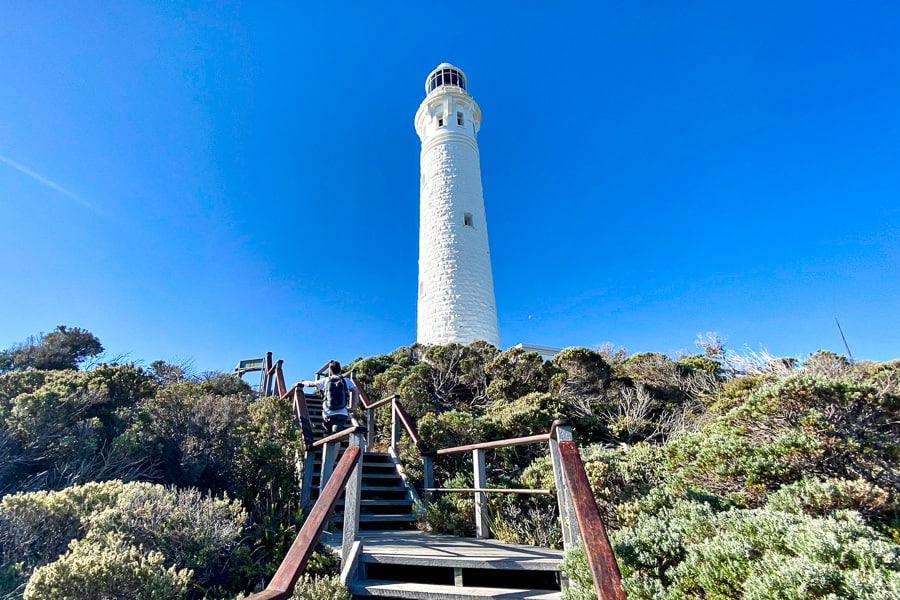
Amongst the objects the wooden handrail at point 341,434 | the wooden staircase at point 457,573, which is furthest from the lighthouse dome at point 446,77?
the wooden staircase at point 457,573

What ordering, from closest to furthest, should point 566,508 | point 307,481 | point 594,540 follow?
point 594,540, point 566,508, point 307,481

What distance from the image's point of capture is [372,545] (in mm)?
3973

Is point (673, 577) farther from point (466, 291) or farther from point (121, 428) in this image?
point (466, 291)

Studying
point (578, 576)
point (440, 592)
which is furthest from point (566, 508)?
point (440, 592)

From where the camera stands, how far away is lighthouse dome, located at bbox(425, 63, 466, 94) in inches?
842

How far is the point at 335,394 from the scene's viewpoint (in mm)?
5840

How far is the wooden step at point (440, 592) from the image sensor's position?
2.91 metres

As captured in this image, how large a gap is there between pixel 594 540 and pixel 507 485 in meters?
3.58

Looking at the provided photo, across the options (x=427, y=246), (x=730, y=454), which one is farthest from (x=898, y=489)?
(x=427, y=246)

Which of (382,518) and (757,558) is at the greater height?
(757,558)

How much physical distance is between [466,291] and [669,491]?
41.1 ft

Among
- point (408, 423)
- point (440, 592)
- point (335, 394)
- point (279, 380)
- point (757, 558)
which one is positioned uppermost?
point (279, 380)

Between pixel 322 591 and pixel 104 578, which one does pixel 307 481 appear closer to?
pixel 322 591

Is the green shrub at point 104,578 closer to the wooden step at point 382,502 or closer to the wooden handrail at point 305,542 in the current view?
the wooden handrail at point 305,542
